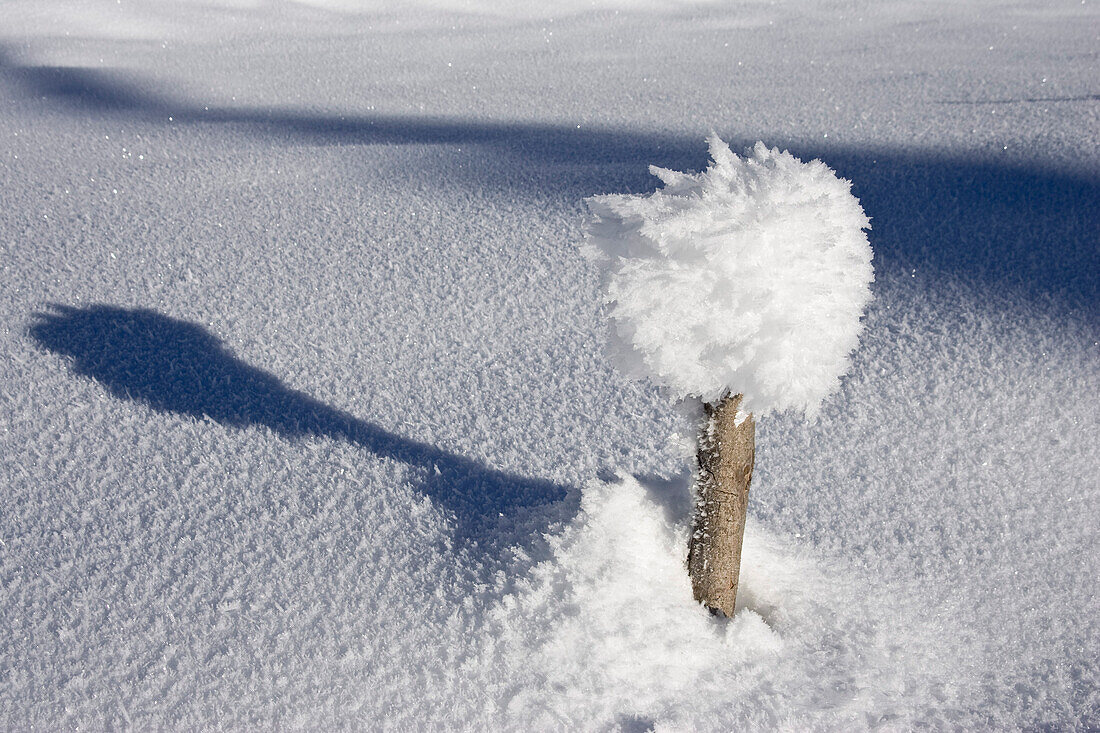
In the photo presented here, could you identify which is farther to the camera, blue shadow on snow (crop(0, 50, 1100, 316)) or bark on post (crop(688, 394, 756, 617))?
blue shadow on snow (crop(0, 50, 1100, 316))

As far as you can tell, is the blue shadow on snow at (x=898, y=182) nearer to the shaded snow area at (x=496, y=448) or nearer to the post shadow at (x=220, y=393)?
the shaded snow area at (x=496, y=448)

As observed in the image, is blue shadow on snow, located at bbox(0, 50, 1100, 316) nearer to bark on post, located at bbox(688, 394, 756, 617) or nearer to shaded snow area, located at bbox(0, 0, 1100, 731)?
shaded snow area, located at bbox(0, 0, 1100, 731)

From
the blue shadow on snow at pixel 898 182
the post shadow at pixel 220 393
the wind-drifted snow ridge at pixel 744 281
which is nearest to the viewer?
the wind-drifted snow ridge at pixel 744 281

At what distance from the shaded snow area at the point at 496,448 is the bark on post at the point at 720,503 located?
0.03 m

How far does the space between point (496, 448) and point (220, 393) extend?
0.45 m

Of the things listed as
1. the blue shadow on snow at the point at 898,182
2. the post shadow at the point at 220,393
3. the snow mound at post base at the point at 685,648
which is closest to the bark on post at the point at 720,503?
the snow mound at post base at the point at 685,648

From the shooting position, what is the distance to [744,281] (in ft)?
2.11

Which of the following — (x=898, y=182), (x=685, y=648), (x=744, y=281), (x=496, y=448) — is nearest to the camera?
(x=744, y=281)

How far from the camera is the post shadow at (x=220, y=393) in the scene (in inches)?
40.0

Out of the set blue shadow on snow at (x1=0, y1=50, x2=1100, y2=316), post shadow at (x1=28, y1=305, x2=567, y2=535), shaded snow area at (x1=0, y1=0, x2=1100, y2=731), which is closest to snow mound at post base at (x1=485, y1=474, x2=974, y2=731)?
shaded snow area at (x1=0, y1=0, x2=1100, y2=731)

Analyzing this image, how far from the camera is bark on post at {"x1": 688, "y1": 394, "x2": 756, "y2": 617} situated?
2.46ft

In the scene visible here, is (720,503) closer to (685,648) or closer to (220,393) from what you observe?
(685,648)

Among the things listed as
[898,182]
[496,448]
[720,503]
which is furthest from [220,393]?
[898,182]

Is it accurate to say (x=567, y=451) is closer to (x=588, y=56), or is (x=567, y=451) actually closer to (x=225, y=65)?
(x=588, y=56)
